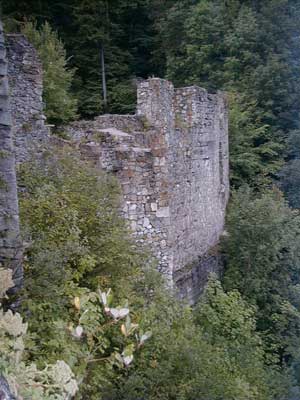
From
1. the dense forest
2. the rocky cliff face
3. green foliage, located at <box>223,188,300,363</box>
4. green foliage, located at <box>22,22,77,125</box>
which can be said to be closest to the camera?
the dense forest

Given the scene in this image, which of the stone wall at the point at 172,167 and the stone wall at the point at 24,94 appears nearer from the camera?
the stone wall at the point at 24,94

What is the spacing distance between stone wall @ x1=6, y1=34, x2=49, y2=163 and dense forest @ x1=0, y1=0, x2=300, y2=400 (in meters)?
0.90

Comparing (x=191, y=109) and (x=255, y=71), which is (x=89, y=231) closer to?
(x=191, y=109)

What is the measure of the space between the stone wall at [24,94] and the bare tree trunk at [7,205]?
2713 millimetres

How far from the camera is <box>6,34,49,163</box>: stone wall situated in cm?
621

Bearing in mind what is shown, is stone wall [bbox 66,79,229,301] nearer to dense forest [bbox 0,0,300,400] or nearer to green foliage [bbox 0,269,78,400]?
dense forest [bbox 0,0,300,400]

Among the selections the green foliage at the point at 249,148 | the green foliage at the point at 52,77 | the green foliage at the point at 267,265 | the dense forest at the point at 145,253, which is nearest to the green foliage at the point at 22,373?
the dense forest at the point at 145,253

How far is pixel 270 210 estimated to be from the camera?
370 inches

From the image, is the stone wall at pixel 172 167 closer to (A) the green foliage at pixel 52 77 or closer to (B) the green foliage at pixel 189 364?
(B) the green foliage at pixel 189 364

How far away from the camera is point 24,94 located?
641 centimetres

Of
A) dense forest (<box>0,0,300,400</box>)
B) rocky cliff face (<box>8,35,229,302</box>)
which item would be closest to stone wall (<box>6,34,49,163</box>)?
rocky cliff face (<box>8,35,229,302</box>)

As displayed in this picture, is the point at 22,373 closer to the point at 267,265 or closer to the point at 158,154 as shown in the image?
the point at 158,154

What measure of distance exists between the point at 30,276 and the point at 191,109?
573 cm

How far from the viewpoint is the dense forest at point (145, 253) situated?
356 cm
